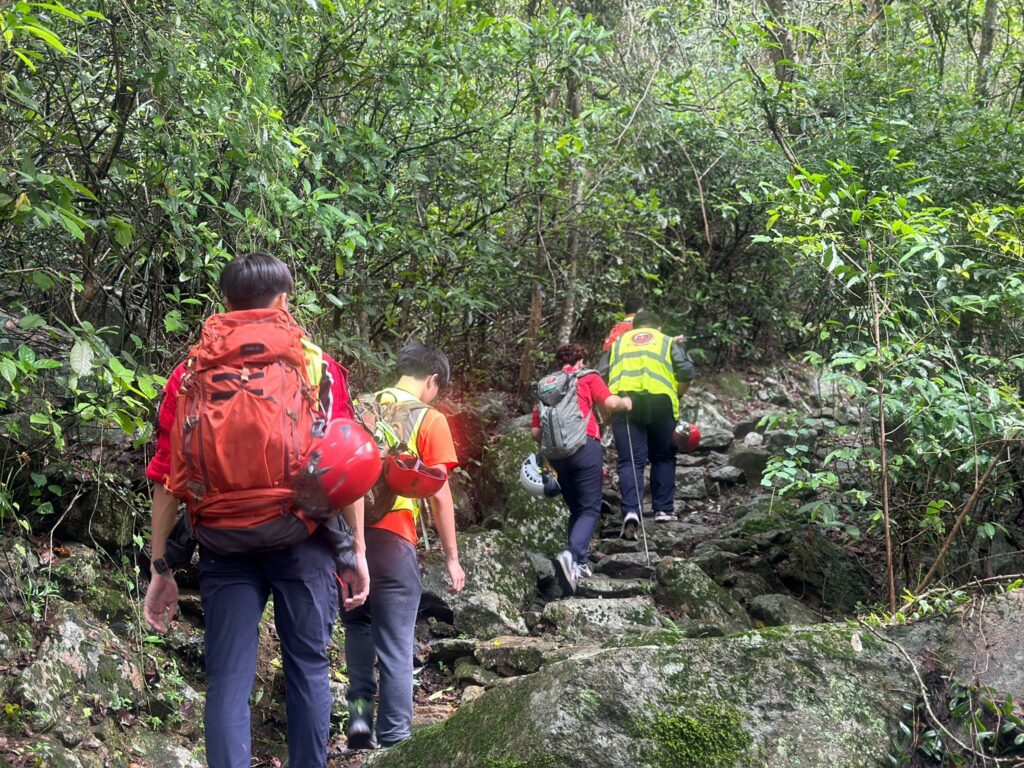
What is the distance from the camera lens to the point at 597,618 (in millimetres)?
6727

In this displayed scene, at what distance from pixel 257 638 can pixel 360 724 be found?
1.45m

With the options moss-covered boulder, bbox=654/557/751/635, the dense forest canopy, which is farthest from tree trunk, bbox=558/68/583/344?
moss-covered boulder, bbox=654/557/751/635

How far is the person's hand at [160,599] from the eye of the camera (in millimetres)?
3361

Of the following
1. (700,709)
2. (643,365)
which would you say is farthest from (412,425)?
(643,365)

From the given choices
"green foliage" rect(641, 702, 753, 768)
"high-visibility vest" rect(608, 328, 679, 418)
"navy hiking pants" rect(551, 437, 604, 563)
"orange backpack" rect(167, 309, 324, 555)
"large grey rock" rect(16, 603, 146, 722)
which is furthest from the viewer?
"high-visibility vest" rect(608, 328, 679, 418)

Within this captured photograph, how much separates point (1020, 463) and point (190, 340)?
5.55 m

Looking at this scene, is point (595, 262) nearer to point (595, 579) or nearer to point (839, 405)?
point (839, 405)

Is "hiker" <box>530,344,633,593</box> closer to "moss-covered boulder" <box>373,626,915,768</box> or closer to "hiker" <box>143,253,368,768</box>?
"hiker" <box>143,253,368,768</box>

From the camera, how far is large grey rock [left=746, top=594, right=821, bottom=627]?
697cm

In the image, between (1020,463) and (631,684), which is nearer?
(631,684)

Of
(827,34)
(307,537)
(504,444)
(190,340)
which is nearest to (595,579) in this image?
(504,444)

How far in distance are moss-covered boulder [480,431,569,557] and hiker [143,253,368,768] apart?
5488 millimetres

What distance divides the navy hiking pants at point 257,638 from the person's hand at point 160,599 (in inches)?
7.8

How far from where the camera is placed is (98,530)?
5633 millimetres
